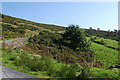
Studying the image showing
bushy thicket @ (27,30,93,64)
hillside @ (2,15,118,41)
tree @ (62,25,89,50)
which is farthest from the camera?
hillside @ (2,15,118,41)

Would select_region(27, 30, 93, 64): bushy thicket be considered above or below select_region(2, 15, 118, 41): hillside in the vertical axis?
below

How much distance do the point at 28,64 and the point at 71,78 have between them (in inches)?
142

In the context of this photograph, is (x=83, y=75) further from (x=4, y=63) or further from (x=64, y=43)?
(x=64, y=43)

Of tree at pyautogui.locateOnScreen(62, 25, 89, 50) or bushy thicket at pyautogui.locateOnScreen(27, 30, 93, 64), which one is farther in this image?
tree at pyautogui.locateOnScreen(62, 25, 89, 50)

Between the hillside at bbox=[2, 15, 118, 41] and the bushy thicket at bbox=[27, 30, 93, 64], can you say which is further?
the hillside at bbox=[2, 15, 118, 41]

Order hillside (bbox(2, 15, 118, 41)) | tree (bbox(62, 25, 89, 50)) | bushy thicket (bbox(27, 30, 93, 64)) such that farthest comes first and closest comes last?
Result: hillside (bbox(2, 15, 118, 41))
tree (bbox(62, 25, 89, 50))
bushy thicket (bbox(27, 30, 93, 64))

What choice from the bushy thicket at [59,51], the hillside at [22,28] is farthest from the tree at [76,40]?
the hillside at [22,28]

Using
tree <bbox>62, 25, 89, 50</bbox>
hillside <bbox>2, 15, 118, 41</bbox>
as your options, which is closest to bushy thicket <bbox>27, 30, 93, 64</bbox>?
tree <bbox>62, 25, 89, 50</bbox>

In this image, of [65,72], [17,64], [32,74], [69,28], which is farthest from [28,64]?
[69,28]

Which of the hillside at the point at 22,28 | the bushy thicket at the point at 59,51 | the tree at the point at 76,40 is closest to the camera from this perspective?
the bushy thicket at the point at 59,51

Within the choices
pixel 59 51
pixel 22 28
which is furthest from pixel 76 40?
pixel 22 28

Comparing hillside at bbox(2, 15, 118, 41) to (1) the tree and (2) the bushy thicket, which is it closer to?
(2) the bushy thicket

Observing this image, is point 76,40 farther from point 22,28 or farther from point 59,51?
point 22,28

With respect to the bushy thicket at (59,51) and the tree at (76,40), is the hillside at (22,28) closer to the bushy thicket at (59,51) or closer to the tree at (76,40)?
the bushy thicket at (59,51)
